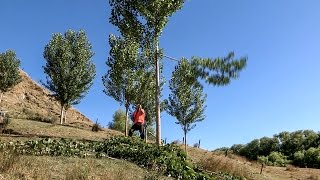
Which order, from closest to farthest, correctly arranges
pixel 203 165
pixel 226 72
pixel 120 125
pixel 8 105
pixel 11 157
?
pixel 11 157, pixel 203 165, pixel 226 72, pixel 8 105, pixel 120 125

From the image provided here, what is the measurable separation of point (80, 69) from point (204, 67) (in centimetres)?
2372

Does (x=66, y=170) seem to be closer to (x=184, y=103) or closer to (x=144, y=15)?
(x=144, y=15)

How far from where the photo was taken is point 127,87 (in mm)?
41094

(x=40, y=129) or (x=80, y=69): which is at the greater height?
(x=80, y=69)

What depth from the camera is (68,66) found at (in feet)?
150

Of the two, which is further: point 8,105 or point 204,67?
point 8,105

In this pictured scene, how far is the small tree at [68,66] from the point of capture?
45.3 metres

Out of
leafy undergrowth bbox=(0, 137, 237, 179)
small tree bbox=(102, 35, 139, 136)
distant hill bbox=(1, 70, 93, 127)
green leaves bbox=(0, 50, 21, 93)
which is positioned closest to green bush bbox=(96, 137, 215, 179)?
leafy undergrowth bbox=(0, 137, 237, 179)

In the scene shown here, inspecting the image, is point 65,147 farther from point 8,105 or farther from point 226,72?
point 8,105

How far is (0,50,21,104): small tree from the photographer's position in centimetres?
5406

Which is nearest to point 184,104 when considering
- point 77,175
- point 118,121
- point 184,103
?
point 184,103

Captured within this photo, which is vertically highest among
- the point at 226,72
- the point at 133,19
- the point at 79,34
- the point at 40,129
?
the point at 79,34

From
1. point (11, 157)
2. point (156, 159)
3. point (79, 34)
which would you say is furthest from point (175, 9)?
point (79, 34)

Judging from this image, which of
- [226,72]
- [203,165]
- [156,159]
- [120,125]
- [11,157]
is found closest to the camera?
[11,157]
